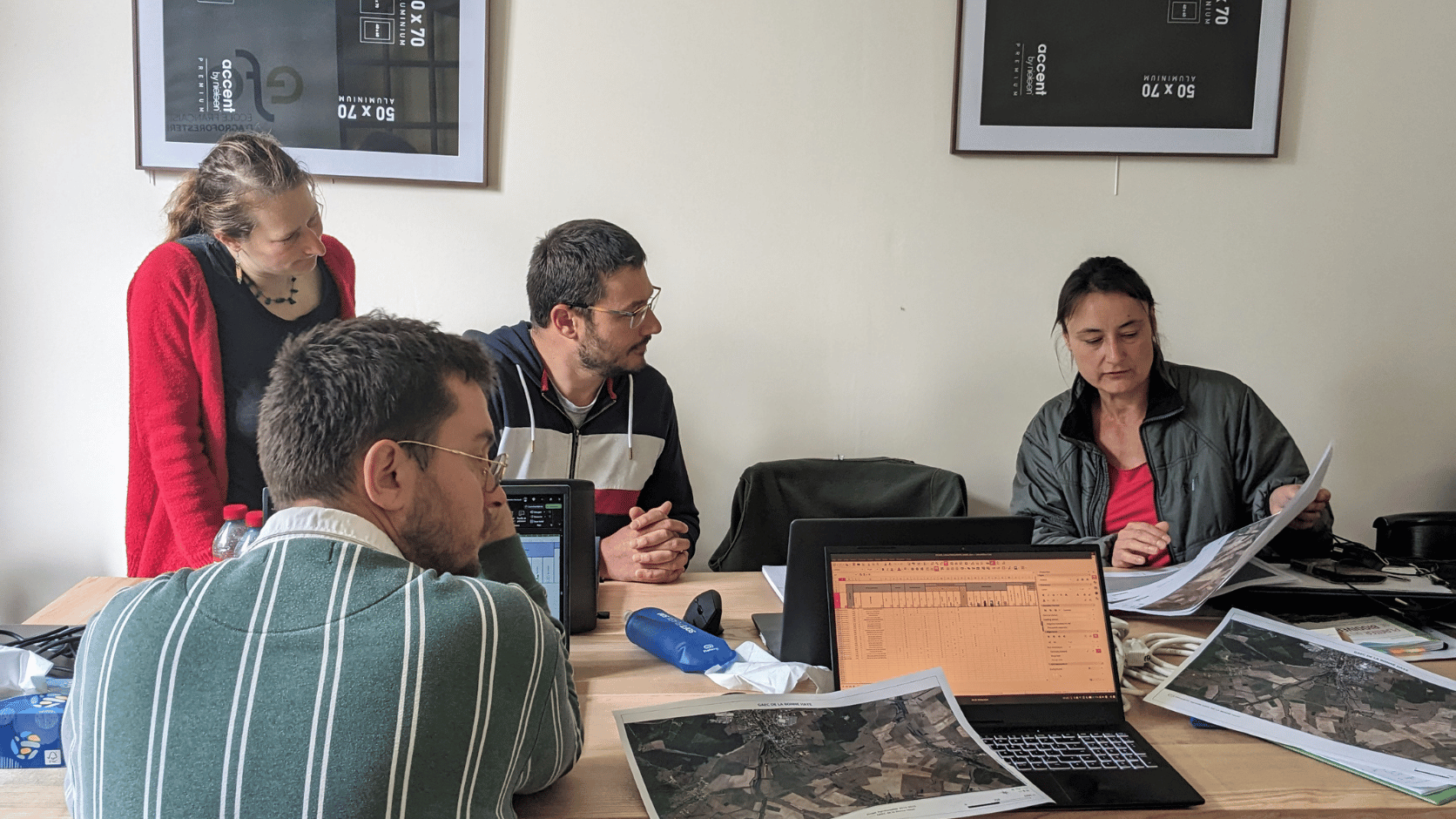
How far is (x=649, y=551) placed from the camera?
69.4 inches

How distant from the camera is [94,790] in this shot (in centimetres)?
85

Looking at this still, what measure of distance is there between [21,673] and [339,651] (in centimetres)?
67

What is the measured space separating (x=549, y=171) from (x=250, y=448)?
1043 millimetres

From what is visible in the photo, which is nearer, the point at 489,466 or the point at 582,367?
the point at 489,466

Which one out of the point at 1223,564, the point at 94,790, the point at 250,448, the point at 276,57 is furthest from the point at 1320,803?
the point at 276,57

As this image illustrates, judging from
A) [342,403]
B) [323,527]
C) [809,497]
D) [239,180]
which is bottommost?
[809,497]

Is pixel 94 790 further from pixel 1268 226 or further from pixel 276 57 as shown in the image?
pixel 1268 226

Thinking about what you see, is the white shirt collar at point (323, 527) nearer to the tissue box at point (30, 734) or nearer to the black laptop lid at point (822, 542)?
the tissue box at point (30, 734)

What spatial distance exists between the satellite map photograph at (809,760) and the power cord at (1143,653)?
29cm

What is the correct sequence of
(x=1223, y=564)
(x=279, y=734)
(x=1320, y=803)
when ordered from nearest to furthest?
(x=279, y=734) < (x=1320, y=803) < (x=1223, y=564)

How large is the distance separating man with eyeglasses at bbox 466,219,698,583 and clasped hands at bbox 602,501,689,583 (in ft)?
1.00

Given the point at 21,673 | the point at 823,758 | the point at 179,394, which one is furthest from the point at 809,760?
the point at 179,394

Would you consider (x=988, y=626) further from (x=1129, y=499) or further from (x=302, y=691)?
(x=1129, y=499)

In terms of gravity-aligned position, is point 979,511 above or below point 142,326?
below
